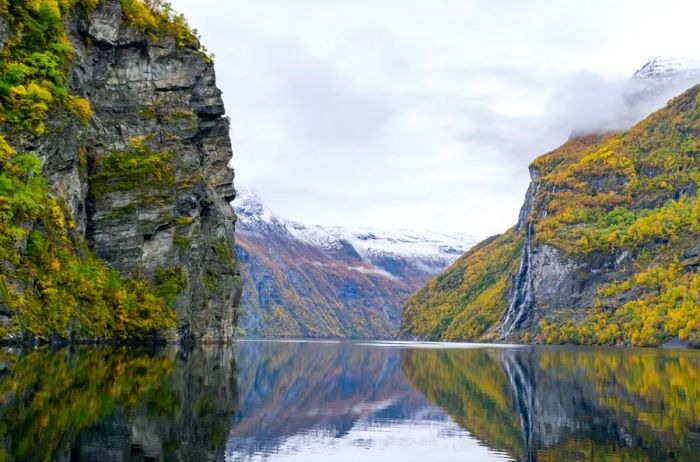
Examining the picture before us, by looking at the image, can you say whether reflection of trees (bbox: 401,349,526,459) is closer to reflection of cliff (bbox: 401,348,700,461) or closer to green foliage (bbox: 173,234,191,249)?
reflection of cliff (bbox: 401,348,700,461)

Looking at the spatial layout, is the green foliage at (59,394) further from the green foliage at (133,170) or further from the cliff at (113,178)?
the green foliage at (133,170)

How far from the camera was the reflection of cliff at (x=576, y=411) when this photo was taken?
27.0 metres

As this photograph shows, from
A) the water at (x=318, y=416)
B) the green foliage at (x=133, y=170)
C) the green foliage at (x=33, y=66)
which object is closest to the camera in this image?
the water at (x=318, y=416)

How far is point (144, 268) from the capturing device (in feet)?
311

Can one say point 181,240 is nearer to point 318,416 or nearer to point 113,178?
point 113,178

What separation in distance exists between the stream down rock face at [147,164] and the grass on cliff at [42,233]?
133 inches

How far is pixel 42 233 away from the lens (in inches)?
2859

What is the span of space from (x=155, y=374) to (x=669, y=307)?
6473 inches

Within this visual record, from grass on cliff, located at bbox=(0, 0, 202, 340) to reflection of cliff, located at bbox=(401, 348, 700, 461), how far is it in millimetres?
34133

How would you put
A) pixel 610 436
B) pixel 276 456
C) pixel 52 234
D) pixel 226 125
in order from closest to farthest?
pixel 276 456, pixel 610 436, pixel 52 234, pixel 226 125

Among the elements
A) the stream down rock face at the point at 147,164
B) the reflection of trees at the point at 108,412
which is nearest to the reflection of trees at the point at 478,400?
the reflection of trees at the point at 108,412

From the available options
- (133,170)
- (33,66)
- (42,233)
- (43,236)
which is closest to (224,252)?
(133,170)

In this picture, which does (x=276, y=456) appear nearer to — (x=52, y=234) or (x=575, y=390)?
(x=575, y=390)

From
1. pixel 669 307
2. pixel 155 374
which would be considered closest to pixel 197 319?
pixel 155 374
